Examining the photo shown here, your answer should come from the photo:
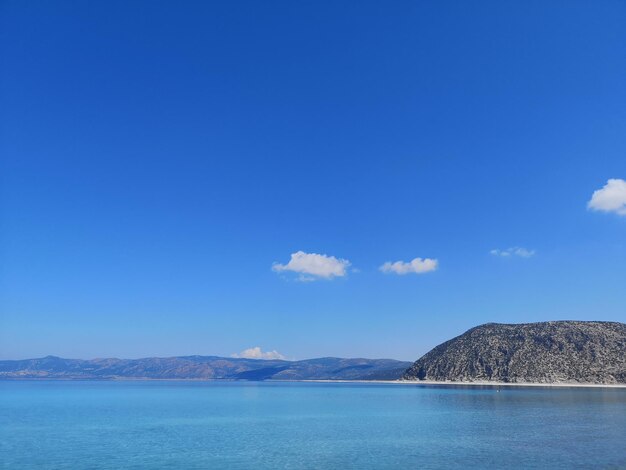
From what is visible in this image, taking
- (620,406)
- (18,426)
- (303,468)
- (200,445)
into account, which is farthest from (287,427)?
(620,406)

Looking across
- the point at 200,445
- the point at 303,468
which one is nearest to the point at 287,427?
the point at 200,445

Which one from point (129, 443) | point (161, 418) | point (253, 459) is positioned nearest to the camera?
point (253, 459)

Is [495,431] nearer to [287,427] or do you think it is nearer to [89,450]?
[287,427]

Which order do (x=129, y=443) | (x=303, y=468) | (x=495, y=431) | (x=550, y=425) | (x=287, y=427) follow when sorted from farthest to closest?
(x=287, y=427)
(x=550, y=425)
(x=495, y=431)
(x=129, y=443)
(x=303, y=468)

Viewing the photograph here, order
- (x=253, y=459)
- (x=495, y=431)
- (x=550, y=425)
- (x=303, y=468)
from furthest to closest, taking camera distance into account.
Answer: (x=550, y=425) → (x=495, y=431) → (x=253, y=459) → (x=303, y=468)

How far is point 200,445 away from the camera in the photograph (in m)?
66.5

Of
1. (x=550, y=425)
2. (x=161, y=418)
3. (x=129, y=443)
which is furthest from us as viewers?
(x=161, y=418)

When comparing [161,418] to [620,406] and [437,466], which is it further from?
[620,406]

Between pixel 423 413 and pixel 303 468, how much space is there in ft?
222

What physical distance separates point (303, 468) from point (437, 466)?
13.8 meters

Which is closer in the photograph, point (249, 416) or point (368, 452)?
point (368, 452)

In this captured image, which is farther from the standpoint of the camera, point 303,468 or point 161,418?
point 161,418

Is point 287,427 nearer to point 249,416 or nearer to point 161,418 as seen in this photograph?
point 249,416

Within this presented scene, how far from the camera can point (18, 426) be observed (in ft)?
304
